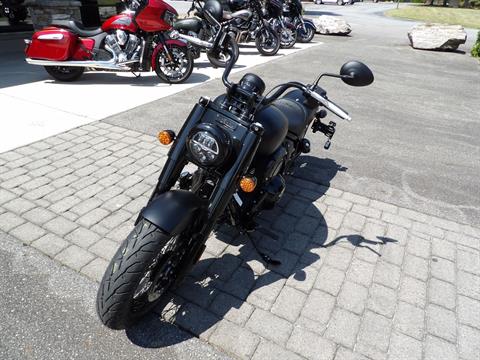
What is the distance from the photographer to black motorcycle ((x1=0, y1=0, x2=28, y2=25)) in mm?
13633

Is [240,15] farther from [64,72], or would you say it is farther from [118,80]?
[64,72]

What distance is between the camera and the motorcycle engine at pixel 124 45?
6902 mm

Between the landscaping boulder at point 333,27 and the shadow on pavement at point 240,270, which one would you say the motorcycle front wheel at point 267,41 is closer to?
the landscaping boulder at point 333,27

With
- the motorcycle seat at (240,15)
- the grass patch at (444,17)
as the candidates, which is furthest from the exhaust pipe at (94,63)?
the grass patch at (444,17)

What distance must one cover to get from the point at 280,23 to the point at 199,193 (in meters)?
11.3

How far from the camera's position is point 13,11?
546 inches

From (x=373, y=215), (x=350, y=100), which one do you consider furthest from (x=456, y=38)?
(x=373, y=215)

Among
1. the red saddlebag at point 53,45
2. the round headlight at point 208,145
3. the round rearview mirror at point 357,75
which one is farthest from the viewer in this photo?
the red saddlebag at point 53,45

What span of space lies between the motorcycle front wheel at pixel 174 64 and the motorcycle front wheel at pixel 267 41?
13.9 feet

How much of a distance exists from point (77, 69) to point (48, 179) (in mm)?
4190

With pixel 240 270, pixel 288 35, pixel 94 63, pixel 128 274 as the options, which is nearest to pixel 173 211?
pixel 128 274

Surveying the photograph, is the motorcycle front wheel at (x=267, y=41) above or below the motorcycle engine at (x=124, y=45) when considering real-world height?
below

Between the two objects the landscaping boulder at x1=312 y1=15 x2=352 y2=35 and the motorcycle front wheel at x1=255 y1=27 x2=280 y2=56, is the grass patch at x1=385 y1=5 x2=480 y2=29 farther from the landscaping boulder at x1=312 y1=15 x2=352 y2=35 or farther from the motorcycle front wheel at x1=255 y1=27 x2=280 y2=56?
the motorcycle front wheel at x1=255 y1=27 x2=280 y2=56

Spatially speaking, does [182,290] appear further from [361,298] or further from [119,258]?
Answer: [361,298]
